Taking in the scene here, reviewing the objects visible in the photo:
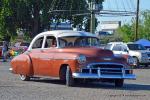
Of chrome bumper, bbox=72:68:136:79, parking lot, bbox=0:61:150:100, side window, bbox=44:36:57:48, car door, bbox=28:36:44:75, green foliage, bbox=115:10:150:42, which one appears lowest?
green foliage, bbox=115:10:150:42

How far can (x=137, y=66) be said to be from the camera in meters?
36.2

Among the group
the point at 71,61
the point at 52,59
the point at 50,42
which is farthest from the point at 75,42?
the point at 71,61

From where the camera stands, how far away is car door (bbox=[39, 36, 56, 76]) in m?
18.1

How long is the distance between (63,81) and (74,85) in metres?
1.56

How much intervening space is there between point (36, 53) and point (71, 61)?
2.34 meters

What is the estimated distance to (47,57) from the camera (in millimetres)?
18172

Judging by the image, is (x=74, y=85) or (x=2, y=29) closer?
(x=74, y=85)

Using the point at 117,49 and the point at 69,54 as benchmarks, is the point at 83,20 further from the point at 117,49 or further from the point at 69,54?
the point at 69,54

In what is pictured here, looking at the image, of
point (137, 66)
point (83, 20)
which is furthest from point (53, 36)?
point (83, 20)

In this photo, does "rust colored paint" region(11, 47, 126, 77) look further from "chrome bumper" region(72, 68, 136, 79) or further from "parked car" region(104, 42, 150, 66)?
"parked car" region(104, 42, 150, 66)

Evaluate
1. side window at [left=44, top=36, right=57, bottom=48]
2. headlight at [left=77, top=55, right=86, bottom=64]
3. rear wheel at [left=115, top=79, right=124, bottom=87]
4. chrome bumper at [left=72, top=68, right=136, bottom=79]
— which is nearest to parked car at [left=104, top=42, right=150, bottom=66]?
side window at [left=44, top=36, right=57, bottom=48]

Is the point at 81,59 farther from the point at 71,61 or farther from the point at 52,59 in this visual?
the point at 52,59

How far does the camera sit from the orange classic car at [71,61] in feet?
55.0

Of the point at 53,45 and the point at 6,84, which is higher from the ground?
the point at 53,45
